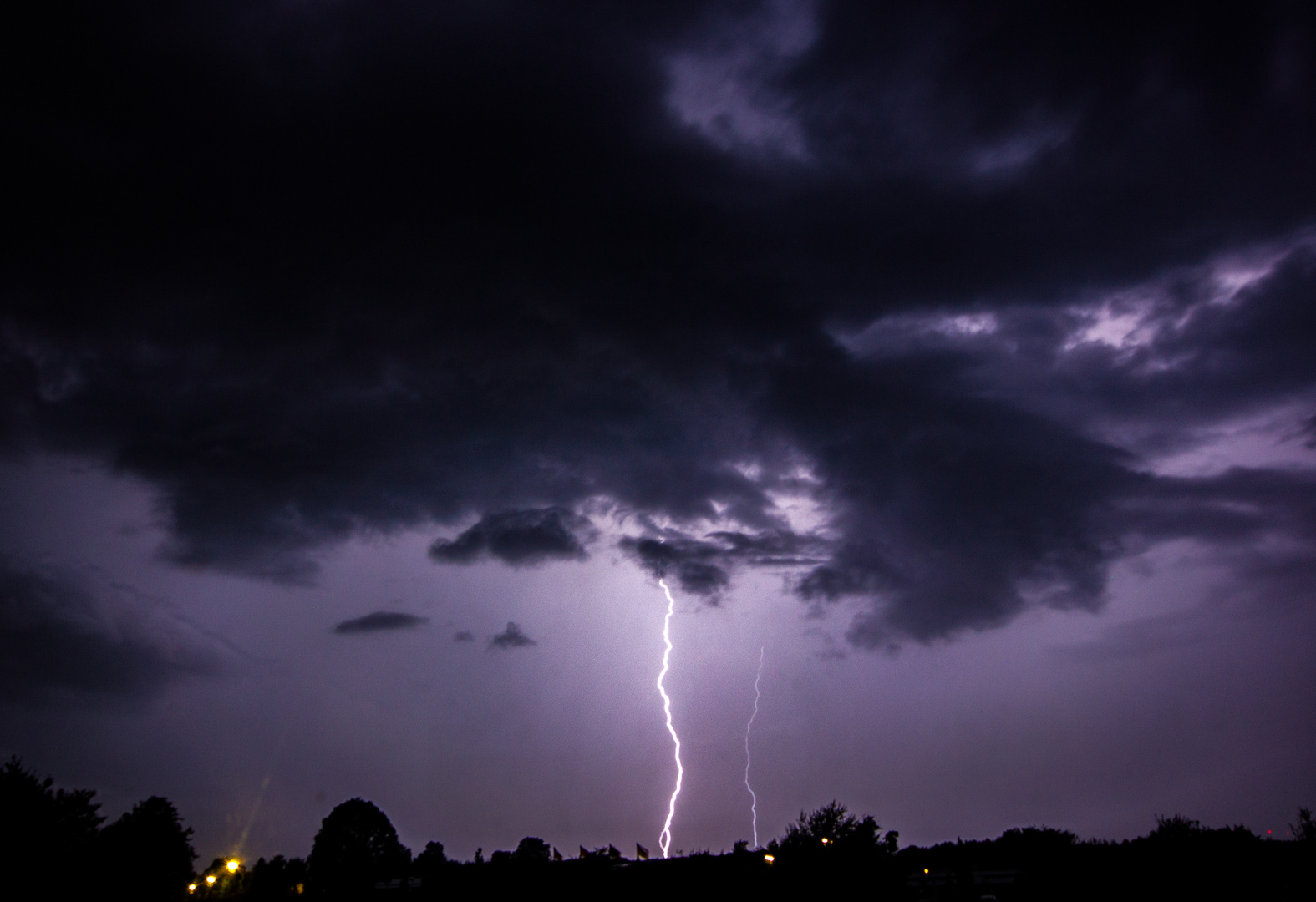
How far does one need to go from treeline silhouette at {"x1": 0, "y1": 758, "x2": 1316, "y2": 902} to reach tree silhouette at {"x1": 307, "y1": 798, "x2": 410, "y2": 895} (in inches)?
873

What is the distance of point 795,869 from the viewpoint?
4956 cm

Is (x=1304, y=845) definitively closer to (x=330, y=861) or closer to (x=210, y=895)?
(x=330, y=861)

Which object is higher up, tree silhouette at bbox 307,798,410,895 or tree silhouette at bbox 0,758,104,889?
tree silhouette at bbox 307,798,410,895

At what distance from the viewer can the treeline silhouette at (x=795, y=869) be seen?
40.4 meters

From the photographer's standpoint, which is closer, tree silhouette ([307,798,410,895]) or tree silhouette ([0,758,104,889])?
tree silhouette ([0,758,104,889])

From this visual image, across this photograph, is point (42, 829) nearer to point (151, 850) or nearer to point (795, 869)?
point (151, 850)

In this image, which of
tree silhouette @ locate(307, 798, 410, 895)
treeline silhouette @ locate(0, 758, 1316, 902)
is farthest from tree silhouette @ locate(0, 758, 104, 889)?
tree silhouette @ locate(307, 798, 410, 895)

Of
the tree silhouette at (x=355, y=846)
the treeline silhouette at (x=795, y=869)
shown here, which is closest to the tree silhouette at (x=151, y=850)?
the treeline silhouette at (x=795, y=869)

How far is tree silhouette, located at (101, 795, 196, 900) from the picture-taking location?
163 ft

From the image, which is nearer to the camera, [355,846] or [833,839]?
[833,839]

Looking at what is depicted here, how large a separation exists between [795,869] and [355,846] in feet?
207

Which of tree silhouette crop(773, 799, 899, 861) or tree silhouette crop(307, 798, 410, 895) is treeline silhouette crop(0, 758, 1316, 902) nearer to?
tree silhouette crop(773, 799, 899, 861)

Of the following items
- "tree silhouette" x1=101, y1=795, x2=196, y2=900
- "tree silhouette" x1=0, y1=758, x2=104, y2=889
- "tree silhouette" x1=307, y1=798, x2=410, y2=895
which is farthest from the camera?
"tree silhouette" x1=307, y1=798, x2=410, y2=895

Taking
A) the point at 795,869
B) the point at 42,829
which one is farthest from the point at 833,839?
the point at 42,829
